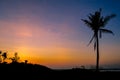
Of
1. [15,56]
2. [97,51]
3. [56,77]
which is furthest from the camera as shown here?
[15,56]

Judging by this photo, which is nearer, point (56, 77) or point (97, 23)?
point (56, 77)

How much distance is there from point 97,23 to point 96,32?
1573mm

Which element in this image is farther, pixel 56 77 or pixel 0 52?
pixel 0 52

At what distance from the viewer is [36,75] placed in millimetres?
24484

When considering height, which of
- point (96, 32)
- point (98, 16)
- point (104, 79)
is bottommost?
point (104, 79)

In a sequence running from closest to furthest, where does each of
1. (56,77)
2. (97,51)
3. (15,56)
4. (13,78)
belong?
1. (13,78)
2. (56,77)
3. (97,51)
4. (15,56)

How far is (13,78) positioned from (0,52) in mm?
42389

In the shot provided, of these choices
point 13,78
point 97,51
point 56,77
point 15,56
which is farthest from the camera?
point 15,56

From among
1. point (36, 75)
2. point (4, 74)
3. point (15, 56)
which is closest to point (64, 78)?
point (36, 75)

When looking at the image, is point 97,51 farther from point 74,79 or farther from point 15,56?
point 15,56

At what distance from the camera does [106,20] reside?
3950 cm

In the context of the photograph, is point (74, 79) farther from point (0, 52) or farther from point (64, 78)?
point (0, 52)

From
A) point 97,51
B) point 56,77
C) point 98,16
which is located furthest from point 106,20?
point 56,77

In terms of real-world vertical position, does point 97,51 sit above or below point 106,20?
below
